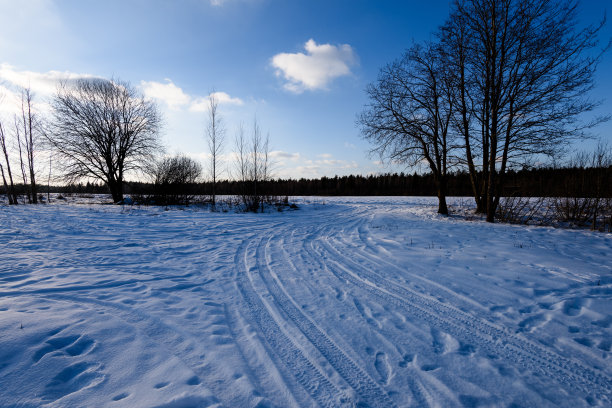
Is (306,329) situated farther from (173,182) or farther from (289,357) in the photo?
(173,182)

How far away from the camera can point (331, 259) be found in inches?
244

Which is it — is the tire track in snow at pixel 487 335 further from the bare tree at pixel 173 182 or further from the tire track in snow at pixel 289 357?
the bare tree at pixel 173 182

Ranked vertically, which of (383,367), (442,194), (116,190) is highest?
(116,190)

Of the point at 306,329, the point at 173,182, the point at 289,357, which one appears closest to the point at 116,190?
the point at 173,182

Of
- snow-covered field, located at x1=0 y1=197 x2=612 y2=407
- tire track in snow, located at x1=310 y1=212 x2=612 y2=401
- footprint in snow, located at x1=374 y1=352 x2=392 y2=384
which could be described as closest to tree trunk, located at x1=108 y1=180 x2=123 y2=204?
snow-covered field, located at x1=0 y1=197 x2=612 y2=407

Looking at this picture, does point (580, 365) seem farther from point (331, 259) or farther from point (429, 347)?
point (331, 259)

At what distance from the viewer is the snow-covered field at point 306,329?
2090 mm

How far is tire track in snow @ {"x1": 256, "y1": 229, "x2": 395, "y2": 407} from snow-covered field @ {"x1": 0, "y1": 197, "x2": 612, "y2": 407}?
0.06 ft

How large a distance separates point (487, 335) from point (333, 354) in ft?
6.65

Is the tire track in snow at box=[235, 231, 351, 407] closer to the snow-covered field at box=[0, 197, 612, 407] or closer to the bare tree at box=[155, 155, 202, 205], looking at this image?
the snow-covered field at box=[0, 197, 612, 407]

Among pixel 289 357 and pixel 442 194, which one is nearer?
pixel 289 357

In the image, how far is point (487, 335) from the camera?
2990mm

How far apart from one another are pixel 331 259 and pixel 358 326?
3030 mm

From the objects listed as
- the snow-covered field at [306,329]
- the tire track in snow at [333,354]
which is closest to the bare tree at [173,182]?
the snow-covered field at [306,329]
